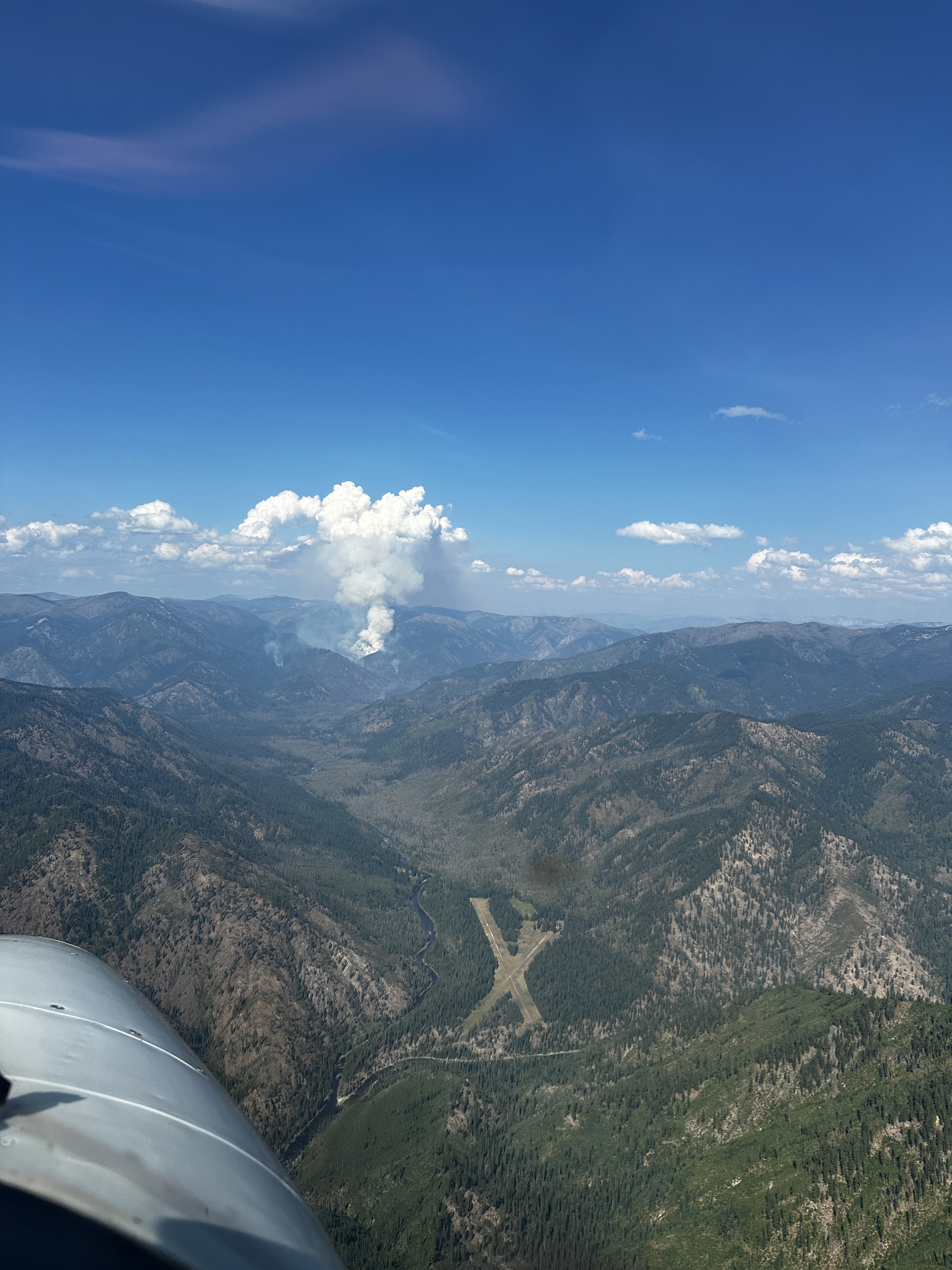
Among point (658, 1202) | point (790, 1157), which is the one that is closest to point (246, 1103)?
point (658, 1202)

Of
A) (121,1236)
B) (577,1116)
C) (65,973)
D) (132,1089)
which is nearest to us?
(121,1236)

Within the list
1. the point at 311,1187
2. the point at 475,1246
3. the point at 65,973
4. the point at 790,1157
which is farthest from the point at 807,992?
the point at 65,973

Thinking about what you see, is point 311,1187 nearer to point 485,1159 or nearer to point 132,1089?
point 485,1159

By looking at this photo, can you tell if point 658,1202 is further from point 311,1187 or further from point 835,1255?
point 311,1187

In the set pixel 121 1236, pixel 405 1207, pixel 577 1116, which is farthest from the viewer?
pixel 577 1116

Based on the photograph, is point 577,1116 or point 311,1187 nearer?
point 311,1187

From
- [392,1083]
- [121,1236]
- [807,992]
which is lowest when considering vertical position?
[392,1083]

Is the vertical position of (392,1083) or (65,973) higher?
(65,973)

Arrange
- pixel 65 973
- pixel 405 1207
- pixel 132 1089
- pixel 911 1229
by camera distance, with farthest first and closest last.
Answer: pixel 405 1207, pixel 911 1229, pixel 65 973, pixel 132 1089

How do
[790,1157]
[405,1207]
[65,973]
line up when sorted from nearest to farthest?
[65,973]
[790,1157]
[405,1207]
